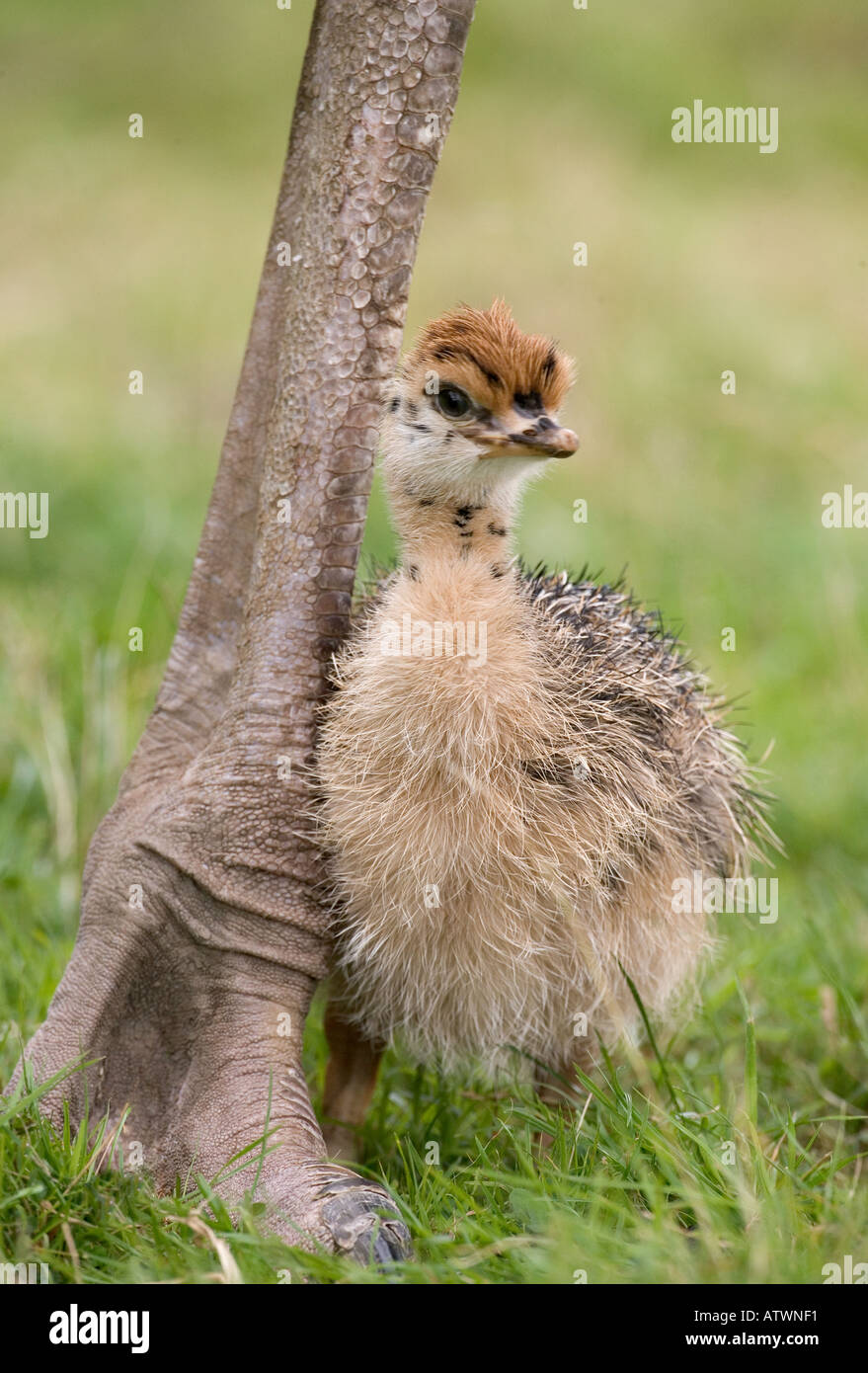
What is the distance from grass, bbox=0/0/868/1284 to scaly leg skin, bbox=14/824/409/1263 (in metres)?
0.14

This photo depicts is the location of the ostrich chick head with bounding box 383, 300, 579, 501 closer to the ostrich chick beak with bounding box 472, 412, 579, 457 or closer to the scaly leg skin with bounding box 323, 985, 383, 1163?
the ostrich chick beak with bounding box 472, 412, 579, 457

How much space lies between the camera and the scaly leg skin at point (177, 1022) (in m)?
3.06

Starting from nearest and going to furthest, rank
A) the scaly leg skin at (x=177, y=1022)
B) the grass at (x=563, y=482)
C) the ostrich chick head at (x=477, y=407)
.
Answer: the grass at (x=563, y=482) < the ostrich chick head at (x=477, y=407) < the scaly leg skin at (x=177, y=1022)

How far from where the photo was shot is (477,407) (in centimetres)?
298

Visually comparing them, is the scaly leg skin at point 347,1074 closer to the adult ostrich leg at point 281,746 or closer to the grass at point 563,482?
the grass at point 563,482

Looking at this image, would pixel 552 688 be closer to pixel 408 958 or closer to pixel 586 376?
pixel 408 958

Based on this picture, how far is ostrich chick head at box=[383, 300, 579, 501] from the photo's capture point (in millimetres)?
2941

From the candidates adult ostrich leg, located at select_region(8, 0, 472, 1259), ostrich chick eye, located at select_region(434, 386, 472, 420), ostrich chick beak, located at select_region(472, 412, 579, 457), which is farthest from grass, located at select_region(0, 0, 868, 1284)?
ostrich chick eye, located at select_region(434, 386, 472, 420)

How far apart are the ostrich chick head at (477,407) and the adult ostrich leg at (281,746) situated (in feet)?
0.41

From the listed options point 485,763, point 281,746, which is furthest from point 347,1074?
point 485,763

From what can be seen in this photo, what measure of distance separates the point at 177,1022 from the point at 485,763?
0.93 meters

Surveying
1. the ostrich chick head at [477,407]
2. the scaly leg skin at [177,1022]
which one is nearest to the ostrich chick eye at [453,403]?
the ostrich chick head at [477,407]

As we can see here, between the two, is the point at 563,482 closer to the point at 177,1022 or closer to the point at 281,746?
the point at 281,746

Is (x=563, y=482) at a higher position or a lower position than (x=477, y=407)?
higher
